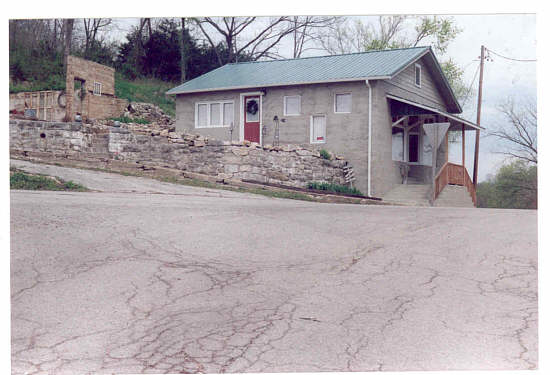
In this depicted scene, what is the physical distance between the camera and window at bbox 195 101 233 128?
6.64 meters

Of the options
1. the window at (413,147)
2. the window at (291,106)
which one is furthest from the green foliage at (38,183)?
the window at (413,147)

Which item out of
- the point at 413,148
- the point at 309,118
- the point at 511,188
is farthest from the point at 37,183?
the point at 511,188

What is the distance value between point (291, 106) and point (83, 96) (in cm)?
273

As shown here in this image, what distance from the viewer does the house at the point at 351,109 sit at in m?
5.95

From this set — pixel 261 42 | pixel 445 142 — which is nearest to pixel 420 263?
pixel 445 142

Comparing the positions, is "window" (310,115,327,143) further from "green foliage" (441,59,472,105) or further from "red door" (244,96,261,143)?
"green foliage" (441,59,472,105)

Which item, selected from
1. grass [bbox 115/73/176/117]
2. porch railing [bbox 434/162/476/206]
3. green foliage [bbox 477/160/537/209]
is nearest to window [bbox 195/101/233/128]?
grass [bbox 115/73/176/117]

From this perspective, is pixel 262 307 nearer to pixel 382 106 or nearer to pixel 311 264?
pixel 311 264

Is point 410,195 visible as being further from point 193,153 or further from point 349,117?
point 193,153

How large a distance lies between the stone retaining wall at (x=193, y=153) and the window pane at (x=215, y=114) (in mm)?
313

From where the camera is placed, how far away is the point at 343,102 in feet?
20.4

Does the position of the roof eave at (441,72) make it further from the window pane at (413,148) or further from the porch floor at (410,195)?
the porch floor at (410,195)

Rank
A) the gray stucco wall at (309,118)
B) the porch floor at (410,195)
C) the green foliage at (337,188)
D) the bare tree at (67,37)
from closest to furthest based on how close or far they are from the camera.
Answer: the bare tree at (67,37)
the porch floor at (410,195)
the green foliage at (337,188)
the gray stucco wall at (309,118)

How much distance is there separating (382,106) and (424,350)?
367 centimetres
